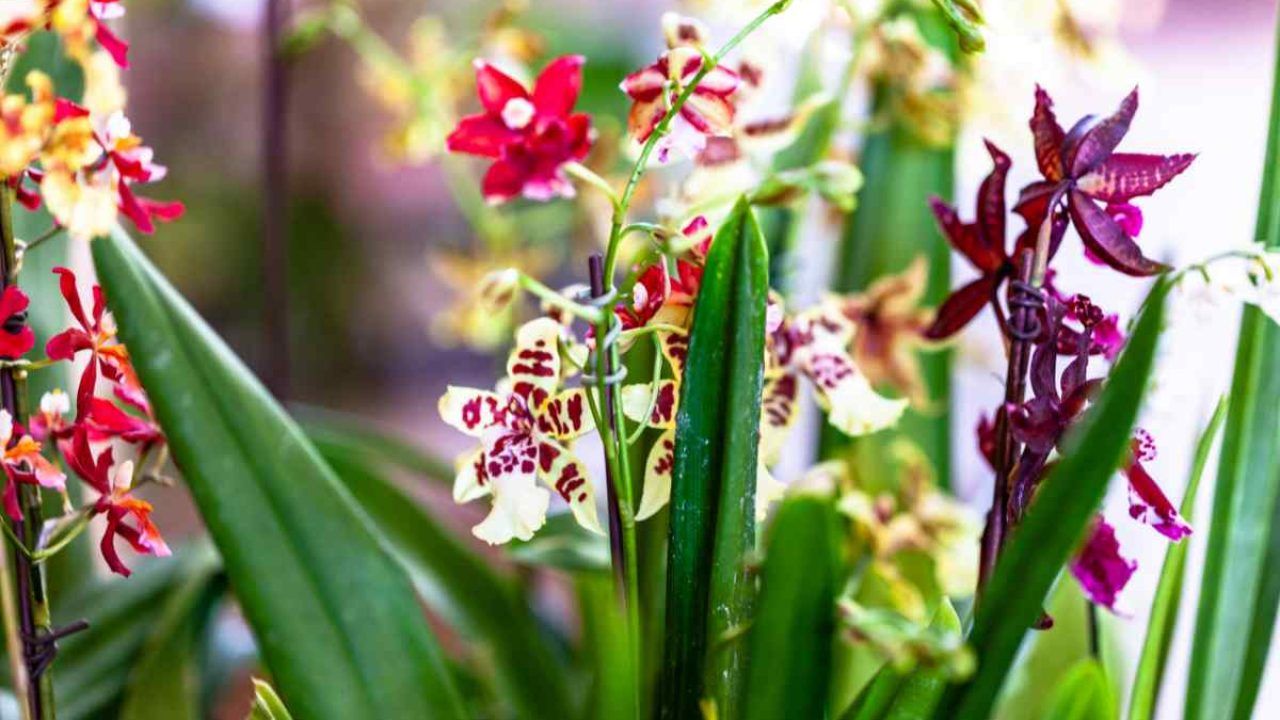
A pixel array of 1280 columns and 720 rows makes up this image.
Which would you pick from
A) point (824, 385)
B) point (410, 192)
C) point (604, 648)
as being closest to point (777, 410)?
point (824, 385)

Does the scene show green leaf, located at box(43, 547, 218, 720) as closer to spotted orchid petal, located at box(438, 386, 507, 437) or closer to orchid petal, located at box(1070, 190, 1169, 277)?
spotted orchid petal, located at box(438, 386, 507, 437)

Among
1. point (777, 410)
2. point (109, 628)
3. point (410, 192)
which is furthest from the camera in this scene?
point (410, 192)

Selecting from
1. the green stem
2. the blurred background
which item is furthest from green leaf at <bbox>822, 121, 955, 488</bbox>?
the green stem

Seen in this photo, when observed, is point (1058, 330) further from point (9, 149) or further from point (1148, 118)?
point (1148, 118)

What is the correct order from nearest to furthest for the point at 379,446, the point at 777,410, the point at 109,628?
the point at 777,410, the point at 109,628, the point at 379,446

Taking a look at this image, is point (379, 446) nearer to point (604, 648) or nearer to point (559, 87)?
point (604, 648)

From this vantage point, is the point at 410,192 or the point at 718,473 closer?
the point at 718,473

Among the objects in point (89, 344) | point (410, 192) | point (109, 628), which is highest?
point (410, 192)
